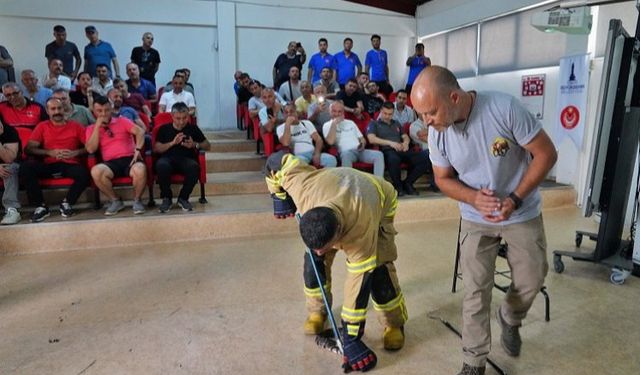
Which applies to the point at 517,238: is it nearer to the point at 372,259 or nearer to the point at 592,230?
the point at 372,259

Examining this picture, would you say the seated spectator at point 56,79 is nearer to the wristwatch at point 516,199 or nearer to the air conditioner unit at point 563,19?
the air conditioner unit at point 563,19

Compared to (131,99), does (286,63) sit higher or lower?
higher

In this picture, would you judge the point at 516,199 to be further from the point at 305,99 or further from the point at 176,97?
the point at 176,97

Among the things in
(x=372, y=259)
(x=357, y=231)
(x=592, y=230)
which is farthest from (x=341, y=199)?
(x=592, y=230)

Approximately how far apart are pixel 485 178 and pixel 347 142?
3.35m

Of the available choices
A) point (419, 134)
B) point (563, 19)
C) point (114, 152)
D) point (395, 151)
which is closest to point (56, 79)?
point (114, 152)

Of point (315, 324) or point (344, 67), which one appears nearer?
point (315, 324)

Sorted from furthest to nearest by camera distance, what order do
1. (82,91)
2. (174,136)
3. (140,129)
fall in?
(82,91)
(174,136)
(140,129)

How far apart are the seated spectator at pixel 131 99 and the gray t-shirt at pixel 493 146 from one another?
4586 mm

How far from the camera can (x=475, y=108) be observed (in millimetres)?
1699

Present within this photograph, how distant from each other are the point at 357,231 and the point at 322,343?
2.52 feet

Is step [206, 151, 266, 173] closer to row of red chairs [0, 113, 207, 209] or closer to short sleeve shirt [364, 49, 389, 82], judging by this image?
row of red chairs [0, 113, 207, 209]

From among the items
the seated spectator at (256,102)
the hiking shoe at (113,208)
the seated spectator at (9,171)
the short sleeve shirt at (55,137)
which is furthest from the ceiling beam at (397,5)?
the seated spectator at (9,171)

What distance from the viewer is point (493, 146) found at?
1.69 metres
